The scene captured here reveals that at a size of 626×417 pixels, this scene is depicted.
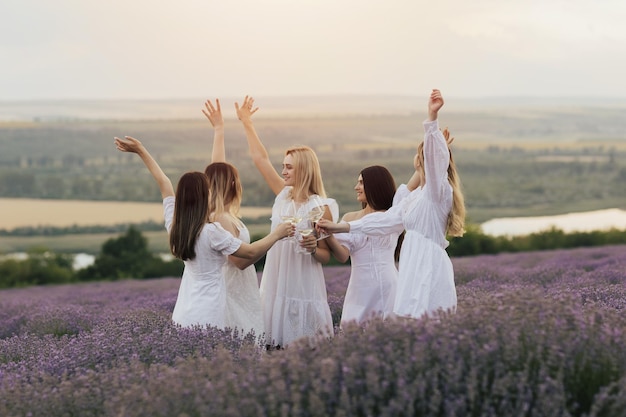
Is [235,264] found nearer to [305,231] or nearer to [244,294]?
[244,294]

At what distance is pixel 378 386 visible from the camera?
3.00 m

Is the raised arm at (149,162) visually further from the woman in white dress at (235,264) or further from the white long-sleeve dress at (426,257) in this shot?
the white long-sleeve dress at (426,257)

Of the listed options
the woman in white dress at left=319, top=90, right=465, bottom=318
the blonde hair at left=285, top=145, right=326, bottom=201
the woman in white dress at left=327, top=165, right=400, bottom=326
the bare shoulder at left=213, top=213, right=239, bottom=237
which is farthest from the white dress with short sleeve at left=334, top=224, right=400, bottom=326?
the woman in white dress at left=319, top=90, right=465, bottom=318

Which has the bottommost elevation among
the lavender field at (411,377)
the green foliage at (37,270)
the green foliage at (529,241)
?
the green foliage at (37,270)

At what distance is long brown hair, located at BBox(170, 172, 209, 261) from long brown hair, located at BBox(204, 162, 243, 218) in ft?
1.06

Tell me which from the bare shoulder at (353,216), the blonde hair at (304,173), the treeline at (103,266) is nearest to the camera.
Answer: the blonde hair at (304,173)

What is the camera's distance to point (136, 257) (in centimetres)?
2711

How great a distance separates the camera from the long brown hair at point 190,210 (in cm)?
544

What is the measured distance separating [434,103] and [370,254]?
1.57 m

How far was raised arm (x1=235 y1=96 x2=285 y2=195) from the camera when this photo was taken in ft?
20.9

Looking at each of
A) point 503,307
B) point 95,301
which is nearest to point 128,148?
point 503,307

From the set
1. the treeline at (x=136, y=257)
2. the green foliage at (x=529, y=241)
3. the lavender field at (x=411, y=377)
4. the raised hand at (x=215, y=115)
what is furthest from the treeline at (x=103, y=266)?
the lavender field at (x=411, y=377)

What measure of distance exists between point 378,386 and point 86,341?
2.15 meters

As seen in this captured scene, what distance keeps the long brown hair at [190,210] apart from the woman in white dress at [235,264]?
0.93ft
